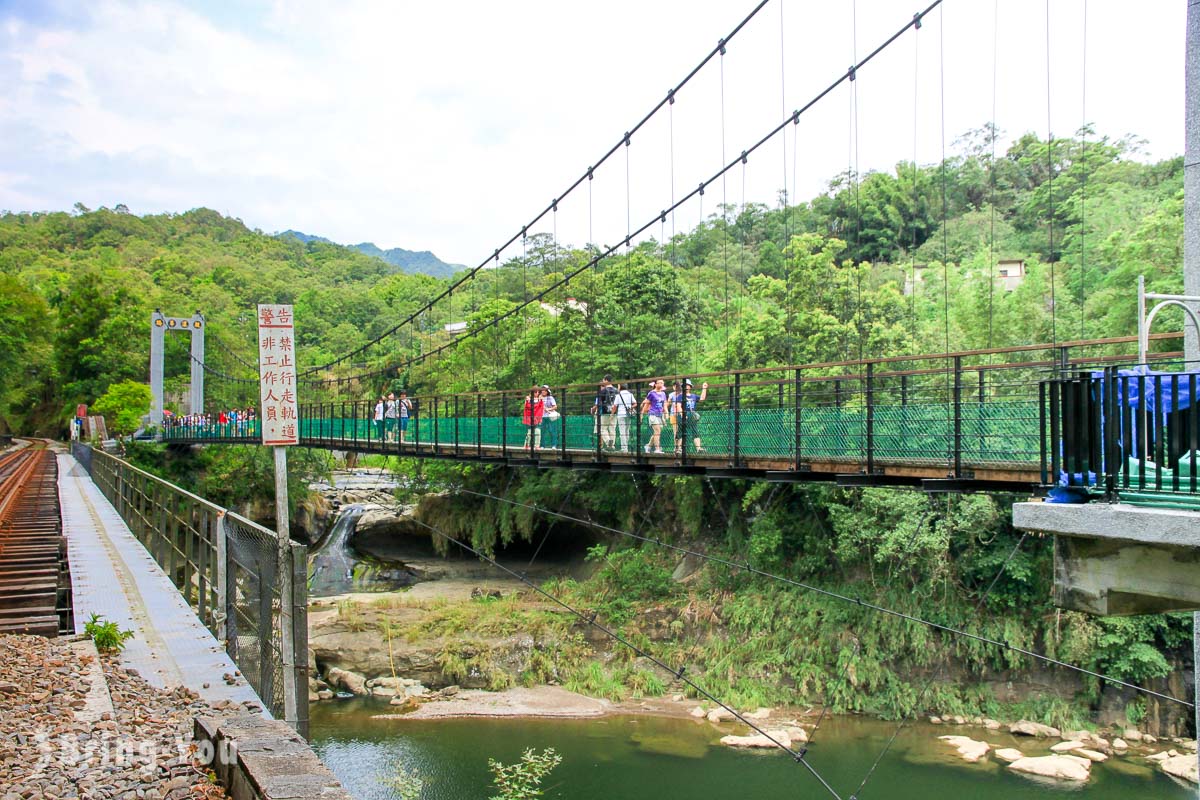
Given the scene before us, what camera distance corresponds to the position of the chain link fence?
13.3ft

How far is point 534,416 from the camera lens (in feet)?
43.8

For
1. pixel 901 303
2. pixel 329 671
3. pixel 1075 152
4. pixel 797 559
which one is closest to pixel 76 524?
pixel 329 671

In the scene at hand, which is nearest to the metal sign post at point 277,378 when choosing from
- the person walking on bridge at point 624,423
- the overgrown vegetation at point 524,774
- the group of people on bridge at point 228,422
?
the person walking on bridge at point 624,423

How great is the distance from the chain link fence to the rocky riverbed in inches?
11.2

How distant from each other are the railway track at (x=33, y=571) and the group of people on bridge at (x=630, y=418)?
19.0 feet

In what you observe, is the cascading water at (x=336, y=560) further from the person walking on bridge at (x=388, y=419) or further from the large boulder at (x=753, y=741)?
the large boulder at (x=753, y=741)

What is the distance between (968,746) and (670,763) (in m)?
4.55

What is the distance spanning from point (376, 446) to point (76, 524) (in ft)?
27.6

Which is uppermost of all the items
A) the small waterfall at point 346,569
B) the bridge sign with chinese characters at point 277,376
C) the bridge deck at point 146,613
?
the bridge sign with chinese characters at point 277,376

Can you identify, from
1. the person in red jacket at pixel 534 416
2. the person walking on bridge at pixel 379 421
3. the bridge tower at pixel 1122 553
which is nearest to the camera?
the bridge tower at pixel 1122 553

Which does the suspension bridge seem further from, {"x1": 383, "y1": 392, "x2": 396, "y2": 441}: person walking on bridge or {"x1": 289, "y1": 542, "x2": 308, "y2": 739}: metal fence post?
{"x1": 289, "y1": 542, "x2": 308, "y2": 739}: metal fence post

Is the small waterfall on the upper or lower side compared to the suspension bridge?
lower

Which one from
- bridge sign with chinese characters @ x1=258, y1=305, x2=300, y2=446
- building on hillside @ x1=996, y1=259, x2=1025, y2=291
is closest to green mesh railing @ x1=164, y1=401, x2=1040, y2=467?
bridge sign with chinese characters @ x1=258, y1=305, x2=300, y2=446

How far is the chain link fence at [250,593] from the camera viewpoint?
13.3 feet
